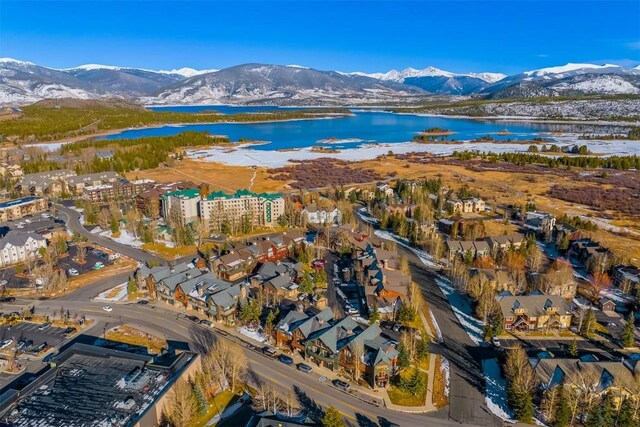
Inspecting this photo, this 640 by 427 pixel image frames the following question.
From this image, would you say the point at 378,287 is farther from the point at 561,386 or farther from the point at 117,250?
the point at 117,250

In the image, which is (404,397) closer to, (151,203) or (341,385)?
(341,385)

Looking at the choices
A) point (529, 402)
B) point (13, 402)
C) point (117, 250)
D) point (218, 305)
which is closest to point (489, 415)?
point (529, 402)

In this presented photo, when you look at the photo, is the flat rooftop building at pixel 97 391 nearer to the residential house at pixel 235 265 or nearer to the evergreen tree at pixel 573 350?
the residential house at pixel 235 265

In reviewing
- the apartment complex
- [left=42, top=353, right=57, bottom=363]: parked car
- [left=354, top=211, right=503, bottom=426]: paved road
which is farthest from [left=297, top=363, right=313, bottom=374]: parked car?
the apartment complex

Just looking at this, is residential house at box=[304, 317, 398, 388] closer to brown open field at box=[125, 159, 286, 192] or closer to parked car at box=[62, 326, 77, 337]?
parked car at box=[62, 326, 77, 337]

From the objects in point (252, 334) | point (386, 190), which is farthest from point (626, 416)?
point (386, 190)

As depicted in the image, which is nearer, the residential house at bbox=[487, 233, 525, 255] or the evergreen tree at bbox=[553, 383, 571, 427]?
the evergreen tree at bbox=[553, 383, 571, 427]
